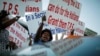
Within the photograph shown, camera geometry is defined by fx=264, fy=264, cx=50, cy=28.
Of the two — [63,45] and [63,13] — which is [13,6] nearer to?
[63,13]

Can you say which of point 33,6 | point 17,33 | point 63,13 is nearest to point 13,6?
point 33,6

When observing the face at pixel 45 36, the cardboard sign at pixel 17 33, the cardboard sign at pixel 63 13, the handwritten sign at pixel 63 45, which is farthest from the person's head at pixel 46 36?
the cardboard sign at pixel 17 33

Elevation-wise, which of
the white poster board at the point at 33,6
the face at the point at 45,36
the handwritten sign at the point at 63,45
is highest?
the white poster board at the point at 33,6

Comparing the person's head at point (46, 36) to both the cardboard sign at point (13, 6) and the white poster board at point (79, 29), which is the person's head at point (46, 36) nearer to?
the cardboard sign at point (13, 6)

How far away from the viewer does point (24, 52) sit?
2.37 meters

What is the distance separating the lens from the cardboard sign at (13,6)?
614cm

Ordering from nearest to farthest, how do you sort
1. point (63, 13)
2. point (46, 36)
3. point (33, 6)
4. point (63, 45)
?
point (63, 45)
point (46, 36)
point (63, 13)
point (33, 6)

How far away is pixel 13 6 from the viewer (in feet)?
20.7

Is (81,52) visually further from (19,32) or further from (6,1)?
(19,32)

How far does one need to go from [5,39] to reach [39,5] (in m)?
2.61

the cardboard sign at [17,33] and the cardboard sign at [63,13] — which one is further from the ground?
the cardboard sign at [63,13]

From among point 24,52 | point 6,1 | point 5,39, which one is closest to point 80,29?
point 6,1

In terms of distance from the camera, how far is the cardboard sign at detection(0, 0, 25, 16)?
614 cm

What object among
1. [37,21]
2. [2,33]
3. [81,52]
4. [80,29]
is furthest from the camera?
[80,29]
